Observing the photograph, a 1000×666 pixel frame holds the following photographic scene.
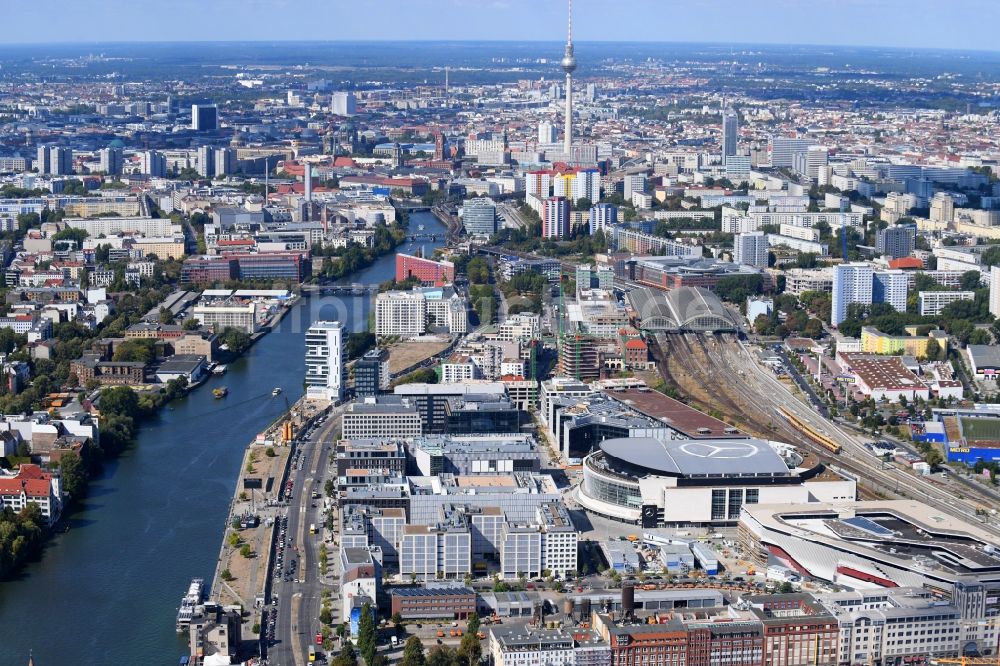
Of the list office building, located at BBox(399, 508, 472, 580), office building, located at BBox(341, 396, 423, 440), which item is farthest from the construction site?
office building, located at BBox(399, 508, 472, 580)

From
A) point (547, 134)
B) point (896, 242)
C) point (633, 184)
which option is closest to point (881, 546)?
point (896, 242)

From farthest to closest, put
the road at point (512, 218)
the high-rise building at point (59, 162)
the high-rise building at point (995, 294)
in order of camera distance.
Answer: the high-rise building at point (59, 162) < the road at point (512, 218) < the high-rise building at point (995, 294)

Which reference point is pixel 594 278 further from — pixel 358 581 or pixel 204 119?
pixel 204 119

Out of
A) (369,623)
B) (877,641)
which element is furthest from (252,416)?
(877,641)

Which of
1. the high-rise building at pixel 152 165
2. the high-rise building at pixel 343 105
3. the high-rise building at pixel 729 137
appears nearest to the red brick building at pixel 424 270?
the high-rise building at pixel 152 165

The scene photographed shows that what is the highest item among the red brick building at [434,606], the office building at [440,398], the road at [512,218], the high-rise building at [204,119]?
the high-rise building at [204,119]

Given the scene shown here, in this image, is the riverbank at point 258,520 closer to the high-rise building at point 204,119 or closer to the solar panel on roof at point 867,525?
the solar panel on roof at point 867,525

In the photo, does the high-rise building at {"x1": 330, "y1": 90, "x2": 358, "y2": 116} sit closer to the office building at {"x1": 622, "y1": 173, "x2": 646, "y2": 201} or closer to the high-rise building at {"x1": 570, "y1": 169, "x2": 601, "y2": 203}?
the office building at {"x1": 622, "y1": 173, "x2": 646, "y2": 201}
